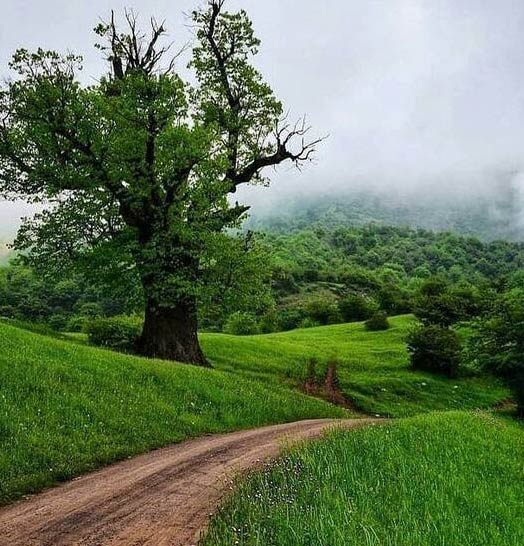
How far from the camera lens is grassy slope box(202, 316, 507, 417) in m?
39.2

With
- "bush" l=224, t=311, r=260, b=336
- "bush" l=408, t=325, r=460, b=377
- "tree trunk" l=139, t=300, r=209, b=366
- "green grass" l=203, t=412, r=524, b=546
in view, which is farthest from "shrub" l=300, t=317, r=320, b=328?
"green grass" l=203, t=412, r=524, b=546

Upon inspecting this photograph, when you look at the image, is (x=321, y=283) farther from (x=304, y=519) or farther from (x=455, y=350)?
(x=304, y=519)

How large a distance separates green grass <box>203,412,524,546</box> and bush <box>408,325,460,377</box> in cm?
3516

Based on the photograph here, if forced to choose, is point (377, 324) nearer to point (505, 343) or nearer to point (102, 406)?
point (505, 343)

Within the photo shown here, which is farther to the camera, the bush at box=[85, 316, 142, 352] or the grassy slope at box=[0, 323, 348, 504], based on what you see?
the bush at box=[85, 316, 142, 352]

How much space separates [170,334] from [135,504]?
22070mm

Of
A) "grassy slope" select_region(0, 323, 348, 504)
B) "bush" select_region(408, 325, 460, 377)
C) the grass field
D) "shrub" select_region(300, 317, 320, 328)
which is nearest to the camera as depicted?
"grassy slope" select_region(0, 323, 348, 504)

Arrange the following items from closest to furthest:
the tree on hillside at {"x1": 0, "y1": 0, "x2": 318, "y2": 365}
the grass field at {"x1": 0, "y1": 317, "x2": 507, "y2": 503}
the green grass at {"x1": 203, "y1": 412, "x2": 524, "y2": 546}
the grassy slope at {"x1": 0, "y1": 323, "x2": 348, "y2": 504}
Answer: the green grass at {"x1": 203, "y1": 412, "x2": 524, "y2": 546}, the grassy slope at {"x1": 0, "y1": 323, "x2": 348, "y2": 504}, the grass field at {"x1": 0, "y1": 317, "x2": 507, "y2": 503}, the tree on hillside at {"x1": 0, "y1": 0, "x2": 318, "y2": 365}

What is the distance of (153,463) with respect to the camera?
13.4 meters

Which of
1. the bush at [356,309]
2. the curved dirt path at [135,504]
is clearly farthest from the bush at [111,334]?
the bush at [356,309]

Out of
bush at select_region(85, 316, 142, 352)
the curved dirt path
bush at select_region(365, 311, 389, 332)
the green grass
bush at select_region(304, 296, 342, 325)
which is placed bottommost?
the curved dirt path

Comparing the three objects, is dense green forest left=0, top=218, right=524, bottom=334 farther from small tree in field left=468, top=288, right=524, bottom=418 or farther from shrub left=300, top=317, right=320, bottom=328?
small tree in field left=468, top=288, right=524, bottom=418

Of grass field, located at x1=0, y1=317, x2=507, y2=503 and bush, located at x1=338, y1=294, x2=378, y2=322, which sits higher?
bush, located at x1=338, y1=294, x2=378, y2=322

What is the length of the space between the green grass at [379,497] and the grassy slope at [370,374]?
22727 mm
